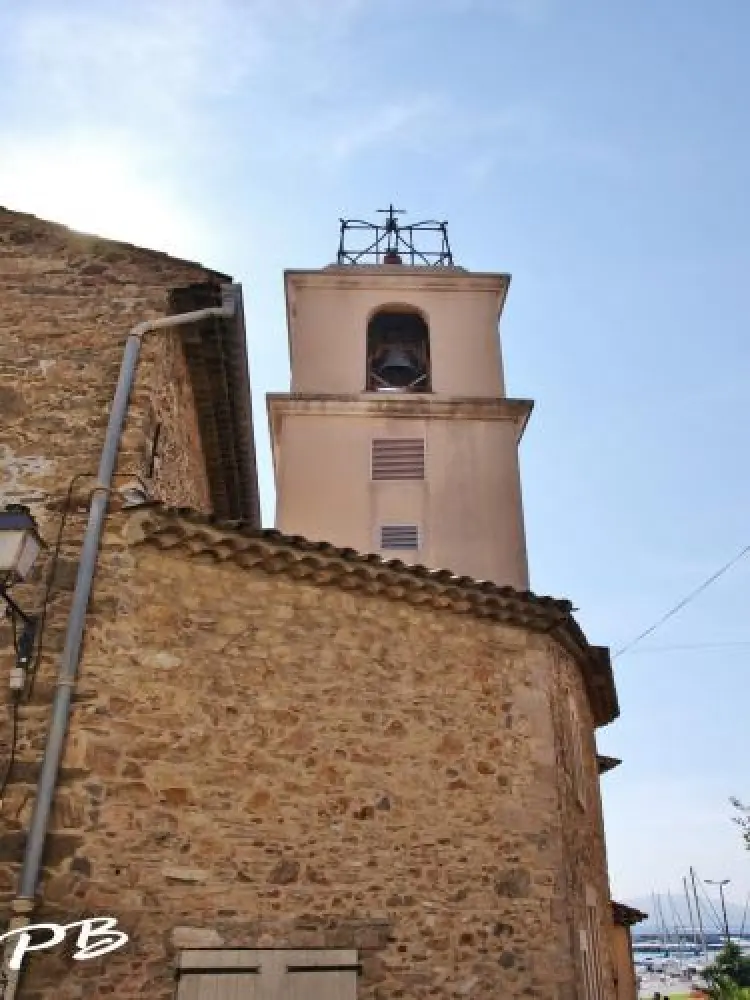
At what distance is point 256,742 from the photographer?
274 inches

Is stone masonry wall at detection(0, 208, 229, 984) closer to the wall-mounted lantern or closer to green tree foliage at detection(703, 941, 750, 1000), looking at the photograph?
the wall-mounted lantern

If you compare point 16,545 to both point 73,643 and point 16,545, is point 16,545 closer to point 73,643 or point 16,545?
point 16,545

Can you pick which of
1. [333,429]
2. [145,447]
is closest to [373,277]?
[333,429]

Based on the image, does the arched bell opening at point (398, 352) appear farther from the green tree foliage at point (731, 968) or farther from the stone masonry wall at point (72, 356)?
the green tree foliage at point (731, 968)

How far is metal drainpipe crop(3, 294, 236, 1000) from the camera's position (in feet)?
19.0

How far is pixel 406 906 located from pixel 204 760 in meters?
1.96

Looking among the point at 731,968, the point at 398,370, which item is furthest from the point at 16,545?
the point at 731,968

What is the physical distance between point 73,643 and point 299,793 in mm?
2116

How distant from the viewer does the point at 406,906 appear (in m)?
6.86

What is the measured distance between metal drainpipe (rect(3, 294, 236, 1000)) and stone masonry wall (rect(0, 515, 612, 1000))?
0.13 m

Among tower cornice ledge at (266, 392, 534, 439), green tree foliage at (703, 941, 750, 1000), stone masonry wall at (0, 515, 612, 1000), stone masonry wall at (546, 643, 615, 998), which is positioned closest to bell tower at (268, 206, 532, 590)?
tower cornice ledge at (266, 392, 534, 439)

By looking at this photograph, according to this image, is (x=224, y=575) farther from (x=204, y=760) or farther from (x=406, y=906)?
(x=406, y=906)

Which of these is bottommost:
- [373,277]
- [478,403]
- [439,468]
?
[439,468]

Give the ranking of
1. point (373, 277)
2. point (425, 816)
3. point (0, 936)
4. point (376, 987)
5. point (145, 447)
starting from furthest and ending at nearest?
point (373, 277), point (145, 447), point (425, 816), point (376, 987), point (0, 936)
